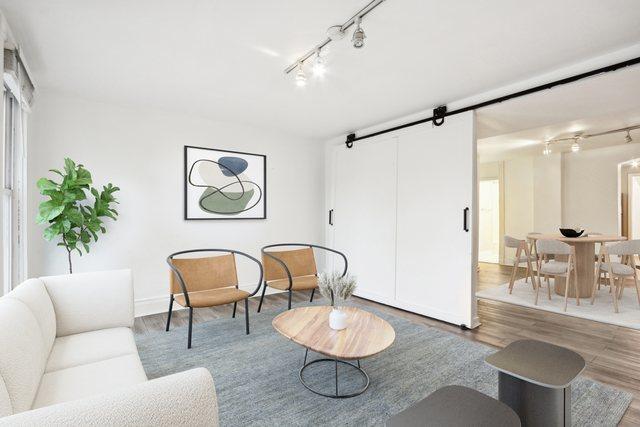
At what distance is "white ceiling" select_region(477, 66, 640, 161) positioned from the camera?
258 centimetres

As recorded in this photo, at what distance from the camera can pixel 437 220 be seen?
11.8 feet

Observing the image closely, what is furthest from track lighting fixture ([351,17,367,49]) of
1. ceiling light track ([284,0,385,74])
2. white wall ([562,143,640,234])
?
white wall ([562,143,640,234])

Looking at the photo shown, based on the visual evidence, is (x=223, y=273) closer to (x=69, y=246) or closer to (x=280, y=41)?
(x=69, y=246)

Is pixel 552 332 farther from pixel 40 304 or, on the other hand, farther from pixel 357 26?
pixel 40 304

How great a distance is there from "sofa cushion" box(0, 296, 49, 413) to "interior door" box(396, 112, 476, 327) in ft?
11.1

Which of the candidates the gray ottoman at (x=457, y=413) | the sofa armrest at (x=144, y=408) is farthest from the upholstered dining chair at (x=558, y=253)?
the sofa armrest at (x=144, y=408)

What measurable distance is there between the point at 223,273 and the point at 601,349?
3.65m

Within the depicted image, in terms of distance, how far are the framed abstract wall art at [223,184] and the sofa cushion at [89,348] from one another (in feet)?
6.91

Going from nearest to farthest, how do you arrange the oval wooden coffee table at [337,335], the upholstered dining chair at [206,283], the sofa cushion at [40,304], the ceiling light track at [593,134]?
1. the sofa cushion at [40,304]
2. the oval wooden coffee table at [337,335]
3. the upholstered dining chair at [206,283]
4. the ceiling light track at [593,134]

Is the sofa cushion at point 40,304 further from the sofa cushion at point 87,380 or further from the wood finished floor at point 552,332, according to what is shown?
the wood finished floor at point 552,332

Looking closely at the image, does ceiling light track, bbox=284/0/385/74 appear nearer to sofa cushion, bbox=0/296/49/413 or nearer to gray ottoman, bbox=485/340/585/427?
gray ottoman, bbox=485/340/585/427

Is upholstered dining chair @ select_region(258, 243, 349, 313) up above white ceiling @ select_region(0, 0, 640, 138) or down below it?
below

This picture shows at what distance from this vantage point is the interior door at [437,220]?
10.8 ft

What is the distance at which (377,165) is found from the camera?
4336 mm
